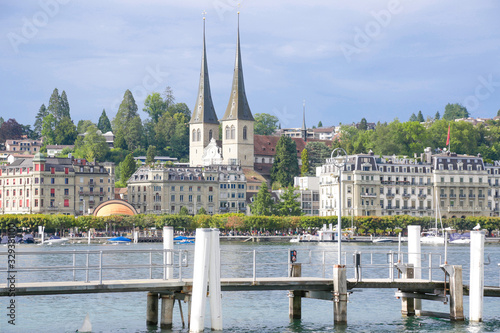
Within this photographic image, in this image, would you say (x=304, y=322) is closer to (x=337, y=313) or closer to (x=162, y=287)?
(x=337, y=313)

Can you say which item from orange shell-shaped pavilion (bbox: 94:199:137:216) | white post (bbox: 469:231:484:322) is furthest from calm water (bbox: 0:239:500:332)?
orange shell-shaped pavilion (bbox: 94:199:137:216)

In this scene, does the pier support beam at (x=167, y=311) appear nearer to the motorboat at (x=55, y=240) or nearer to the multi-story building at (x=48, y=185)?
the motorboat at (x=55, y=240)

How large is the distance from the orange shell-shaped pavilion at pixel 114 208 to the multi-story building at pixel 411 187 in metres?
35.2

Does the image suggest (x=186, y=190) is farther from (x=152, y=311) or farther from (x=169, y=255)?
(x=169, y=255)

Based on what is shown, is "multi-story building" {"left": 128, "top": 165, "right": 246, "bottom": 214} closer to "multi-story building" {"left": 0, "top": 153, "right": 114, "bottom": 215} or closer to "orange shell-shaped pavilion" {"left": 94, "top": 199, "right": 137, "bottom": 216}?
"multi-story building" {"left": 0, "top": 153, "right": 114, "bottom": 215}

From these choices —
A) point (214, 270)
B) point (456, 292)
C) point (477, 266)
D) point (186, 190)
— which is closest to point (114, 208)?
point (186, 190)

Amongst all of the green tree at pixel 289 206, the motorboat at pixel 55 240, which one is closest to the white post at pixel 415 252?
the motorboat at pixel 55 240

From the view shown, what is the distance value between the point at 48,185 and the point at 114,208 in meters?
12.2

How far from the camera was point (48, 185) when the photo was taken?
172375 mm

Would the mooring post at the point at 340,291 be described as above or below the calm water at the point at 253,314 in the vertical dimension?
above

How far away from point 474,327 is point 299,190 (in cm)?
15267

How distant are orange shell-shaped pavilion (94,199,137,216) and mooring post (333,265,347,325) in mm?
132006

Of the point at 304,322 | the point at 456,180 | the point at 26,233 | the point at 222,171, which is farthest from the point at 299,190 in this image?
the point at 304,322

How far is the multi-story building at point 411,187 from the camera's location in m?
177
